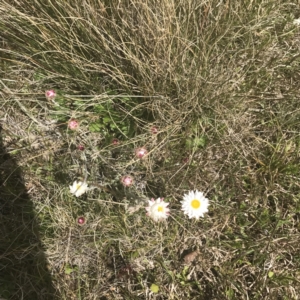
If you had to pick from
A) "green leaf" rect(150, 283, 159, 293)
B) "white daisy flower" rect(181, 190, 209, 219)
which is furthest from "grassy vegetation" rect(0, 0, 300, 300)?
"white daisy flower" rect(181, 190, 209, 219)

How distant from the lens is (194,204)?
131cm

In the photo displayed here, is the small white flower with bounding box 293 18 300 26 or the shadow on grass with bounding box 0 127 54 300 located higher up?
the small white flower with bounding box 293 18 300 26

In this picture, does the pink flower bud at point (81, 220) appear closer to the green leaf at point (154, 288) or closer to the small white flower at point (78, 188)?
the small white flower at point (78, 188)

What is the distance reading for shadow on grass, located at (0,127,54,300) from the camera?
56.9 inches

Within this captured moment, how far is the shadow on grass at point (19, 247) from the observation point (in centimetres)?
145

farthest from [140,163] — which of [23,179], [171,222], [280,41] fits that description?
[280,41]

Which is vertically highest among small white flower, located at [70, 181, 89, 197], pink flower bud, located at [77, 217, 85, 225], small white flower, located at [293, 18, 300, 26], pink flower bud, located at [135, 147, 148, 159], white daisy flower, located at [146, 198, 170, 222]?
small white flower, located at [293, 18, 300, 26]

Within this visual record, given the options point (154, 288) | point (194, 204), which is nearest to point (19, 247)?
point (154, 288)

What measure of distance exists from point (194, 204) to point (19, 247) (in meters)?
0.77

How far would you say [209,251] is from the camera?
4.72 ft

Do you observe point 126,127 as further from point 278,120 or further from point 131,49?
point 278,120

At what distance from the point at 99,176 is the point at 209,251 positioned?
552mm

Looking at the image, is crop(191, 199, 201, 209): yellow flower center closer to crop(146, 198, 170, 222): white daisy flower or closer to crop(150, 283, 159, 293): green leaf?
crop(146, 198, 170, 222): white daisy flower

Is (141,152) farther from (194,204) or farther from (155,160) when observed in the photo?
(194,204)
